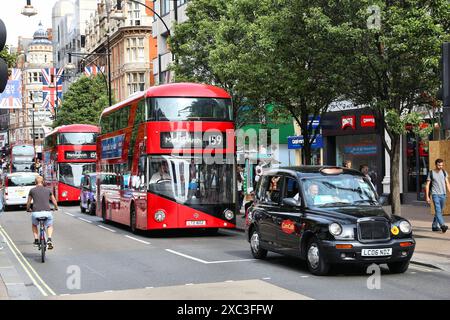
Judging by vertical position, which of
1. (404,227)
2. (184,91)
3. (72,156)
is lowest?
(404,227)

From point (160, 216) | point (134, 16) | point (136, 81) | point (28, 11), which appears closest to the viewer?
point (160, 216)

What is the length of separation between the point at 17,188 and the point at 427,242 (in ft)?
86.4

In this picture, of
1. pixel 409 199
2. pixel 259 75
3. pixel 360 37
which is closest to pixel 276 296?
pixel 360 37

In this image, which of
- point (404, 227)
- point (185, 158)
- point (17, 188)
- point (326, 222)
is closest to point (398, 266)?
point (404, 227)

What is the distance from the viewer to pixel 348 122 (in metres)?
33.8

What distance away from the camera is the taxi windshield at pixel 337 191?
13.3 metres

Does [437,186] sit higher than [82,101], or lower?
lower

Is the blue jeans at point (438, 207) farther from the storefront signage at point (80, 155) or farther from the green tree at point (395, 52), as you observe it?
the storefront signage at point (80, 155)

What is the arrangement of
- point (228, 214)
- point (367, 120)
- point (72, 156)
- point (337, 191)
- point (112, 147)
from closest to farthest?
point (337, 191) → point (228, 214) → point (112, 147) → point (367, 120) → point (72, 156)

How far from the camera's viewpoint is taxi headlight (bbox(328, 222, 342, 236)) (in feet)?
39.9

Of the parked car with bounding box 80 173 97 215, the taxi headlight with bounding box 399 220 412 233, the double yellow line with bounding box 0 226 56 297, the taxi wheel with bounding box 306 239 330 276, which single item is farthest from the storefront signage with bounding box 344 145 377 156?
the taxi wheel with bounding box 306 239 330 276

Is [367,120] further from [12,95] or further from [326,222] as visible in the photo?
[326,222]

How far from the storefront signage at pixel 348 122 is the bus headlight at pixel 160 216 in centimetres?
1501

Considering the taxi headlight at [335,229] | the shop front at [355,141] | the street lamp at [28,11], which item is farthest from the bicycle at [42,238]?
the shop front at [355,141]
